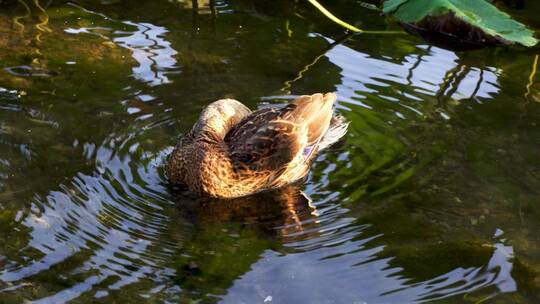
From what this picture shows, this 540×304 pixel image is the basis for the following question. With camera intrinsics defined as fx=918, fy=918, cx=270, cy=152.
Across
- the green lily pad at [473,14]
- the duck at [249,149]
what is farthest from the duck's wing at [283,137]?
the green lily pad at [473,14]

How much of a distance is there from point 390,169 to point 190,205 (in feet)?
4.86

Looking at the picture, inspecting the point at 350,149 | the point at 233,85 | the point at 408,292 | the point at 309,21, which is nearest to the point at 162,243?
the point at 408,292

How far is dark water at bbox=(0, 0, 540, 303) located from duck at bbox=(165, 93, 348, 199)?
146mm

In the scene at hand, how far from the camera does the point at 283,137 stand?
6.64m

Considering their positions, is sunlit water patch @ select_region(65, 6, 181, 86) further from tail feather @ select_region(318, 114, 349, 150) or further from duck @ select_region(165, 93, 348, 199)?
tail feather @ select_region(318, 114, 349, 150)

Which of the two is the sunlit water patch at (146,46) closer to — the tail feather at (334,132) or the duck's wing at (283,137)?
the duck's wing at (283,137)

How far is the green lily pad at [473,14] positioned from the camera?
25.0 feet

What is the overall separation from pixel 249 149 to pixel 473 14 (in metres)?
2.51

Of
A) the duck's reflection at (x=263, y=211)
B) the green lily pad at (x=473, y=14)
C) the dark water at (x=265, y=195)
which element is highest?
the green lily pad at (x=473, y=14)

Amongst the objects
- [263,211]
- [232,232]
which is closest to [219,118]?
[263,211]

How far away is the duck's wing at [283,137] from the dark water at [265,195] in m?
0.19

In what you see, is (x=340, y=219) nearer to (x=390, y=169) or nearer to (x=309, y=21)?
(x=390, y=169)

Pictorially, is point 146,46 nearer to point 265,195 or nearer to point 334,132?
point 334,132

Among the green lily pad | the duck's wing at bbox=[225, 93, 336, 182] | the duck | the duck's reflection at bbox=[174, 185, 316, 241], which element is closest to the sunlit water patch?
the duck
